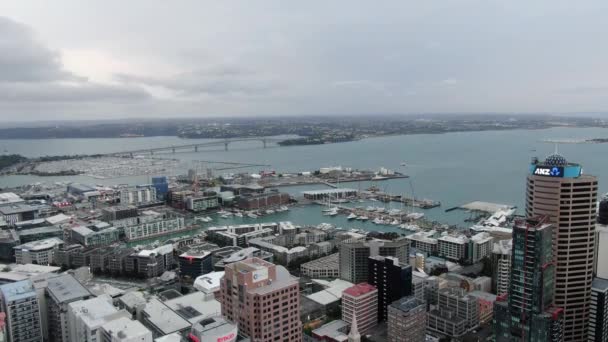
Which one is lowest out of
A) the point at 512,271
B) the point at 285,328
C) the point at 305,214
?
the point at 305,214

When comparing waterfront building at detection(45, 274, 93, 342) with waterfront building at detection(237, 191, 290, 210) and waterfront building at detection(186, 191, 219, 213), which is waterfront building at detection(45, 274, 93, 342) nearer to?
waterfront building at detection(186, 191, 219, 213)

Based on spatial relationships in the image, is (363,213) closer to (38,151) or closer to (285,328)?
(285,328)

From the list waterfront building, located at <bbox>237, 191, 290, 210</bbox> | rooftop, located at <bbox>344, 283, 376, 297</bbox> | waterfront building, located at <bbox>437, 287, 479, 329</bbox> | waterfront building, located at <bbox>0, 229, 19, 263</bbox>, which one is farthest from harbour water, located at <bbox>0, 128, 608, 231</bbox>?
rooftop, located at <bbox>344, 283, 376, 297</bbox>

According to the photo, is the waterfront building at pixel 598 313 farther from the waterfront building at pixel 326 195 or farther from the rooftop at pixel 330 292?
the waterfront building at pixel 326 195

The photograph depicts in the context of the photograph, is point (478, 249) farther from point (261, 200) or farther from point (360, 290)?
point (261, 200)

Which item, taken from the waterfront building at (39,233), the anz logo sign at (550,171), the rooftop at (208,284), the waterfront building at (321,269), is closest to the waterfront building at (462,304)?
the waterfront building at (321,269)

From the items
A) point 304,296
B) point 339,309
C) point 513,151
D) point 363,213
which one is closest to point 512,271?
point 339,309
